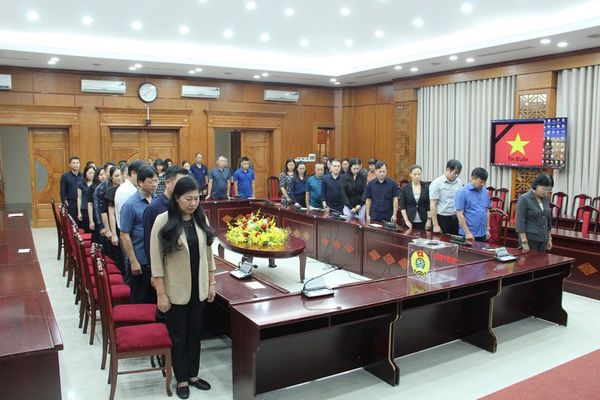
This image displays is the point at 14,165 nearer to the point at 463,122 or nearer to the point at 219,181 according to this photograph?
the point at 219,181

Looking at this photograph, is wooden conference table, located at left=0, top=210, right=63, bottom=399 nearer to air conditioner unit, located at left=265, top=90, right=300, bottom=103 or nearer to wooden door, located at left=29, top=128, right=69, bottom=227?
wooden door, located at left=29, top=128, right=69, bottom=227

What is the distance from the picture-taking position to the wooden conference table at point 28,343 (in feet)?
7.70

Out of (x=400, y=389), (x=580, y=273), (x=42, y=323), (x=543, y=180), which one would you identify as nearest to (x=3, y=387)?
(x=42, y=323)

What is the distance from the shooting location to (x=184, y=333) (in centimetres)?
321

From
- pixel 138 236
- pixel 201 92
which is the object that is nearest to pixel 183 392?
pixel 138 236

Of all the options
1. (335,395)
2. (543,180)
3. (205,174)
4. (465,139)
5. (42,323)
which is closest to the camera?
(42,323)

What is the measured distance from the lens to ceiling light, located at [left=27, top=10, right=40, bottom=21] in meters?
6.73

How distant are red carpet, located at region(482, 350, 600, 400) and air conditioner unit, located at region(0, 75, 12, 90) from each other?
987 cm

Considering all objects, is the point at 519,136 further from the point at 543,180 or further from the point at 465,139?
the point at 543,180

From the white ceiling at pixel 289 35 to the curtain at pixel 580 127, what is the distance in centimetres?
50

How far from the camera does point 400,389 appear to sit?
3424 mm

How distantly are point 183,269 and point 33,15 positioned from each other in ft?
18.6

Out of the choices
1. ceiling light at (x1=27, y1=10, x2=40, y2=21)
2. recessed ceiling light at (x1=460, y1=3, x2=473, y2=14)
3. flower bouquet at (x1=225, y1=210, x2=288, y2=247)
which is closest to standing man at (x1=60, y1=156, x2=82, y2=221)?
ceiling light at (x1=27, y1=10, x2=40, y2=21)

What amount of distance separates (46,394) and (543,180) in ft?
14.8
